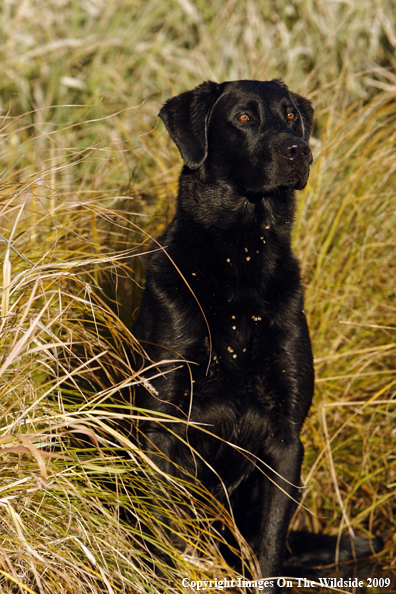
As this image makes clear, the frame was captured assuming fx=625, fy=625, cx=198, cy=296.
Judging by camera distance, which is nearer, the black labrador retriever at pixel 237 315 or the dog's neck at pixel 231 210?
the black labrador retriever at pixel 237 315

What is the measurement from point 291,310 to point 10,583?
4.00 feet

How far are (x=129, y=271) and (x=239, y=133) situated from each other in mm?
919

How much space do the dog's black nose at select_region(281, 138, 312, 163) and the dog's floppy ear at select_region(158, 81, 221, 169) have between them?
1.11 feet

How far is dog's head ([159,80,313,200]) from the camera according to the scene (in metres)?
2.23

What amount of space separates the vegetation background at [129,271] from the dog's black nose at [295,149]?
57 centimetres

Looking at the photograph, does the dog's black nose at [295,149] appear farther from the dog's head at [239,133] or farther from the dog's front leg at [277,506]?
the dog's front leg at [277,506]

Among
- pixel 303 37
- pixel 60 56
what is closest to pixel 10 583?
pixel 60 56

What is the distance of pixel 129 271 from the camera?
9.73ft

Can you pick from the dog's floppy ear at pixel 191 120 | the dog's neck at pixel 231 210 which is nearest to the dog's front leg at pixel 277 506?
the dog's neck at pixel 231 210

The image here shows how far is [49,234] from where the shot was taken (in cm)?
289

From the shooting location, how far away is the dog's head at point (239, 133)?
7.30 ft

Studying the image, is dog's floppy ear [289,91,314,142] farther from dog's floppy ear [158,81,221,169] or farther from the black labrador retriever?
dog's floppy ear [158,81,221,169]

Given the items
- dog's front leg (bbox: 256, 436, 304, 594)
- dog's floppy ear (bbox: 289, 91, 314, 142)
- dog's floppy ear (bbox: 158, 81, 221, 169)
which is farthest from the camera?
dog's floppy ear (bbox: 289, 91, 314, 142)

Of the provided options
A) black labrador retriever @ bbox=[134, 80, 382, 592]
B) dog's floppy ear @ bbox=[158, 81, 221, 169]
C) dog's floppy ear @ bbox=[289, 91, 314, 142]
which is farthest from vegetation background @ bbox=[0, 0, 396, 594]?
dog's floppy ear @ bbox=[289, 91, 314, 142]
